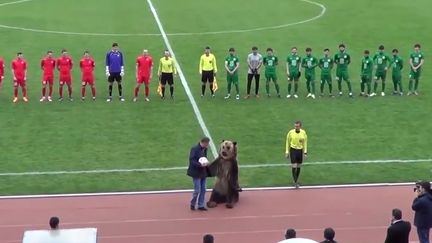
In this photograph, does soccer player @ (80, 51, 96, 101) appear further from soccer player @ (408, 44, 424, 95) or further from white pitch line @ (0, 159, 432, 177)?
soccer player @ (408, 44, 424, 95)

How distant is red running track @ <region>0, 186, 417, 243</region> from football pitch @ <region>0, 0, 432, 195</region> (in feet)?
2.56

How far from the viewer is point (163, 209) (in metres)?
16.2

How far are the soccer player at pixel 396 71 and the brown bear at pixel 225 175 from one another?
9781 millimetres

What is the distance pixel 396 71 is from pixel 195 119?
253 inches

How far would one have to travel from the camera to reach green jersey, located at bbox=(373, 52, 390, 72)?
24266 mm

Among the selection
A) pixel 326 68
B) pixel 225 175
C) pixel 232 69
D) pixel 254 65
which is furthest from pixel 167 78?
pixel 225 175

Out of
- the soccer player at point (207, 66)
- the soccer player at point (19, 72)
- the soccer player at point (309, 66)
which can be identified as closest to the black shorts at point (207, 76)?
the soccer player at point (207, 66)

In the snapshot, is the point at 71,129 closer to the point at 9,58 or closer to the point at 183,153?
the point at 183,153

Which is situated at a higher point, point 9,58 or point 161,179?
point 9,58

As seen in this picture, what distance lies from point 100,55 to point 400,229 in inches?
789

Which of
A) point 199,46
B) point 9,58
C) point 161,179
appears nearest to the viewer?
point 161,179

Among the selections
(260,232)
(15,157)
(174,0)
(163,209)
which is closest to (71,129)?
(15,157)

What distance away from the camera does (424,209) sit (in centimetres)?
1330

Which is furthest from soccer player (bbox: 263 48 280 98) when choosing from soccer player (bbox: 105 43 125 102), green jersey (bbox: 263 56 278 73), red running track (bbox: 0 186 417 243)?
red running track (bbox: 0 186 417 243)
